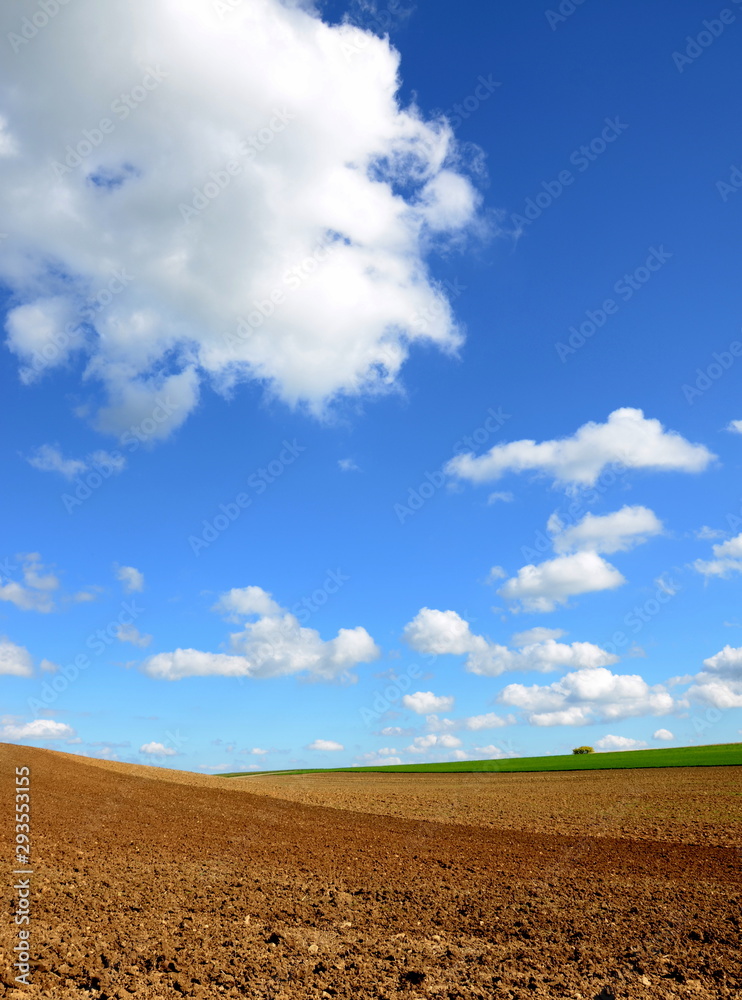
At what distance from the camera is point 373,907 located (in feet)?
48.3

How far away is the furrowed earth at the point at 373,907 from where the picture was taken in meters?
10.5

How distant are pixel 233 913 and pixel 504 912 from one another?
6.42 meters

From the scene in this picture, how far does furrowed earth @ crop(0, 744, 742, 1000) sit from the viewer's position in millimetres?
10531

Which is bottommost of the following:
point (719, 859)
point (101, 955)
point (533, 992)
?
point (719, 859)

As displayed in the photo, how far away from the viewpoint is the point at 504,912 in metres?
14.2

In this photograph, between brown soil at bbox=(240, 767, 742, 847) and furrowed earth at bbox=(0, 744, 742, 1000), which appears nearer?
furrowed earth at bbox=(0, 744, 742, 1000)

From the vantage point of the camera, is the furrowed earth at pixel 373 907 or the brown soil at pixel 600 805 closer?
the furrowed earth at pixel 373 907

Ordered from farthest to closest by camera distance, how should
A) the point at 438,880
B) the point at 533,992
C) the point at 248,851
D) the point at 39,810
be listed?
the point at 39,810 → the point at 248,851 → the point at 438,880 → the point at 533,992

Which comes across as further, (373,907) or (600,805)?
(600,805)

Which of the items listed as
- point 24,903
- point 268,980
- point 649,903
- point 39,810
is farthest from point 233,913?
point 39,810

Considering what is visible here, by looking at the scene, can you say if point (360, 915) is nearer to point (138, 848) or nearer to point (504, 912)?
point (504, 912)

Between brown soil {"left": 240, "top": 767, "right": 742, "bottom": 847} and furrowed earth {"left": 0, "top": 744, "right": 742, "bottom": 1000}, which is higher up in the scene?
furrowed earth {"left": 0, "top": 744, "right": 742, "bottom": 1000}

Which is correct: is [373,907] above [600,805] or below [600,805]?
above

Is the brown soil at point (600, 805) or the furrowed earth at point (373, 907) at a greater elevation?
the furrowed earth at point (373, 907)
